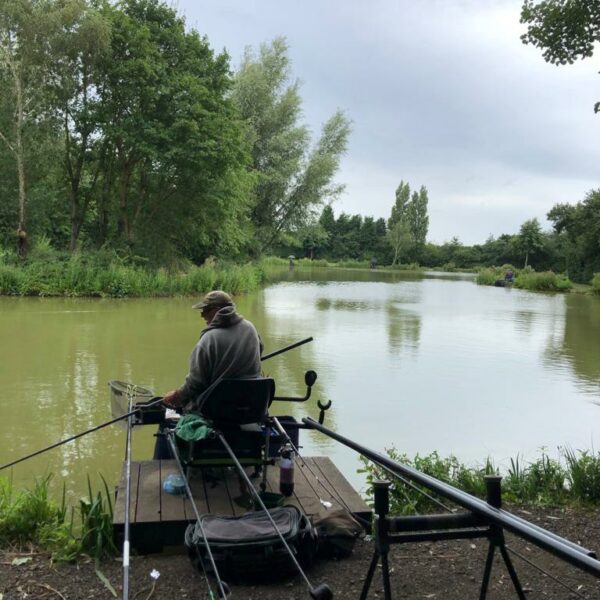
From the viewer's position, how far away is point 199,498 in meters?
3.15

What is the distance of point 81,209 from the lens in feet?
72.2

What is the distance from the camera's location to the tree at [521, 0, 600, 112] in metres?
4.92

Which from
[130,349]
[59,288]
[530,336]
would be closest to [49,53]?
[59,288]

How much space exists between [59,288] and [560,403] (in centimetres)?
1420

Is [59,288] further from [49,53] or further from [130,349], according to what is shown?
[130,349]

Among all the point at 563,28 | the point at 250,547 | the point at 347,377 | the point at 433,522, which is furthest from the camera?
the point at 347,377

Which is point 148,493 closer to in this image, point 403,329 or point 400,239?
point 403,329

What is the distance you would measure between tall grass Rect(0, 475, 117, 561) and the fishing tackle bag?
1.48ft

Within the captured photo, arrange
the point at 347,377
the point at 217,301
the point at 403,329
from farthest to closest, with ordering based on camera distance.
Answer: the point at 403,329, the point at 347,377, the point at 217,301

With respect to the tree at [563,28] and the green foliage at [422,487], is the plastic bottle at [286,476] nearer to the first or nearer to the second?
the green foliage at [422,487]

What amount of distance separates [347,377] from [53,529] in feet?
18.4

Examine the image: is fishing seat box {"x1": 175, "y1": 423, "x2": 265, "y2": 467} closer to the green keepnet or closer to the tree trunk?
the green keepnet

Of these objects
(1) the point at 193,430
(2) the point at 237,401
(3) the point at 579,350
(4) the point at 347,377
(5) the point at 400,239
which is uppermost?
(5) the point at 400,239

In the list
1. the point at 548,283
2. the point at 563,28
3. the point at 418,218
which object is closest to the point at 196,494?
the point at 563,28
